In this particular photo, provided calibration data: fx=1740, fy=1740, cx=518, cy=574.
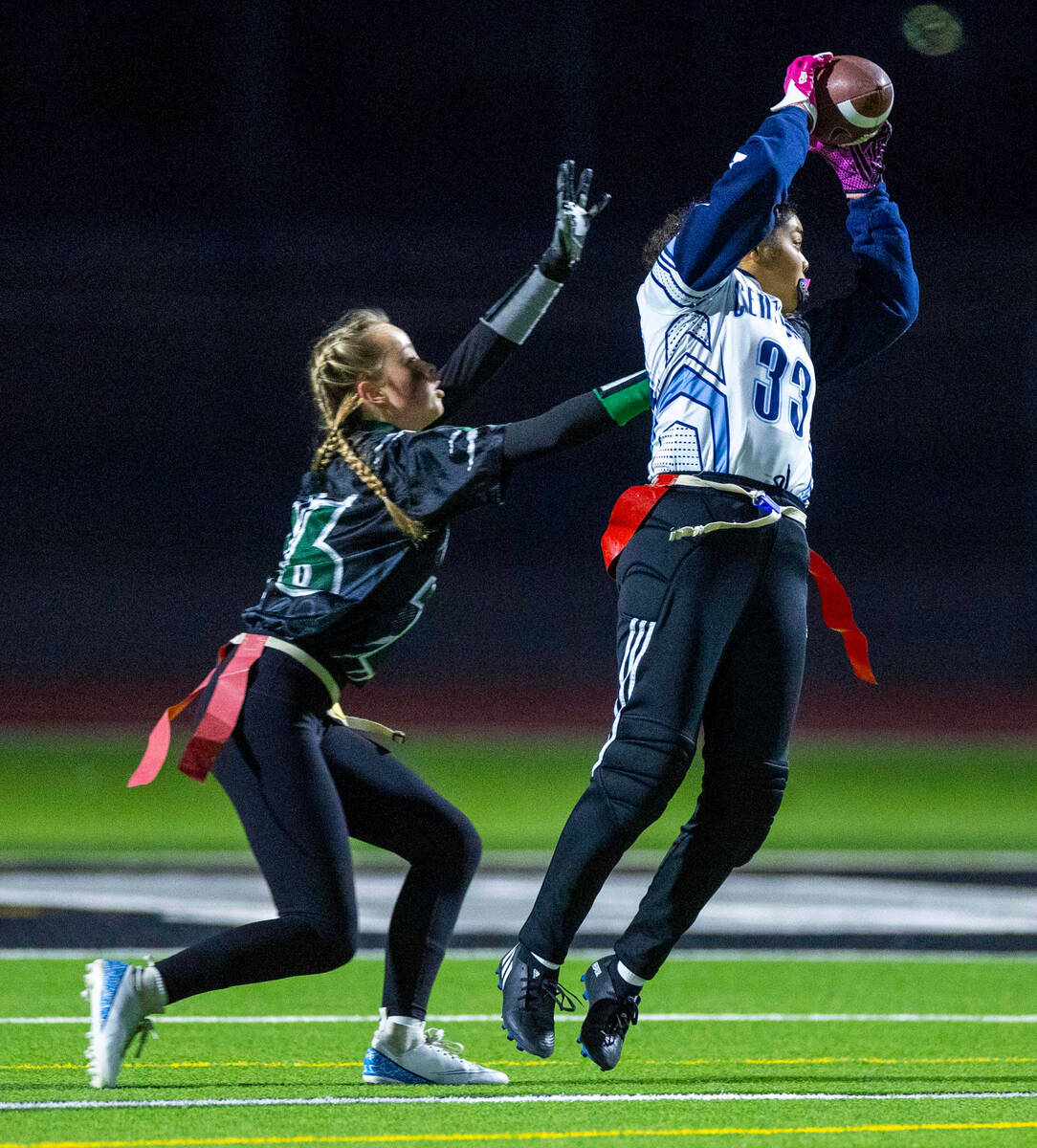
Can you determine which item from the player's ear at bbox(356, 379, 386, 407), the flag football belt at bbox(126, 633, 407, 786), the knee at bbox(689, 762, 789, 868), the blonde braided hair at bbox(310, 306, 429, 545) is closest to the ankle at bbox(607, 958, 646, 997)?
the knee at bbox(689, 762, 789, 868)

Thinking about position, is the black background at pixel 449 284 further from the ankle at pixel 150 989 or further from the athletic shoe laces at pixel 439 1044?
the ankle at pixel 150 989

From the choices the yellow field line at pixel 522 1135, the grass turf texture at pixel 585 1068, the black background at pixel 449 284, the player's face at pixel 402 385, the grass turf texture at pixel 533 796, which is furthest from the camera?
the black background at pixel 449 284

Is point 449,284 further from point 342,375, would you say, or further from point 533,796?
point 342,375

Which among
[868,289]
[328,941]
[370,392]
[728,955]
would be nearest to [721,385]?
[868,289]

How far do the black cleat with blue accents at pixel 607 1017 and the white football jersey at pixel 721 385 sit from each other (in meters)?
1.17

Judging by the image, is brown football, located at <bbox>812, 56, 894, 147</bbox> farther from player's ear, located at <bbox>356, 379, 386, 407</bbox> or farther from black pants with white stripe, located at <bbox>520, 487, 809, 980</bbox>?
player's ear, located at <bbox>356, 379, 386, 407</bbox>

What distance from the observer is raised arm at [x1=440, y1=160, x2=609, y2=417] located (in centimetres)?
434

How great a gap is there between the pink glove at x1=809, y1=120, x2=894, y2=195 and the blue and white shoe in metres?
2.60

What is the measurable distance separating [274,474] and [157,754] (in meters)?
19.0

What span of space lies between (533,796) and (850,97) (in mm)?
9478

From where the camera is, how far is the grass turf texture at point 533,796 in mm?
11141

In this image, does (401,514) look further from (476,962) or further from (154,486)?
(154,486)

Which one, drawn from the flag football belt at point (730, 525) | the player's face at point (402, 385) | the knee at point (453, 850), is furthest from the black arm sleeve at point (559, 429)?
the knee at point (453, 850)

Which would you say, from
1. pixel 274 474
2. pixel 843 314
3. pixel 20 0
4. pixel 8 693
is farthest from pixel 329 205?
pixel 843 314
